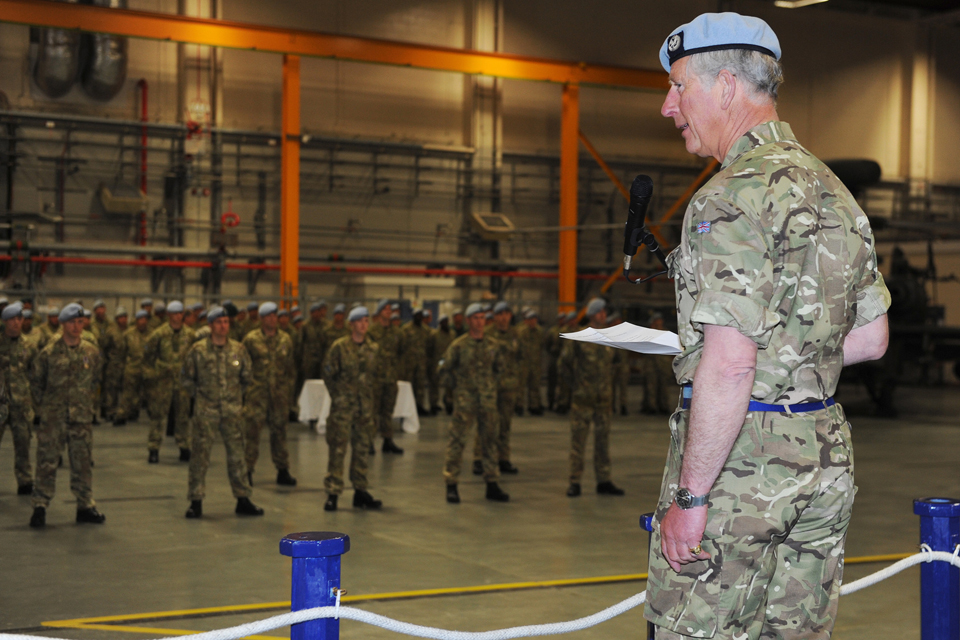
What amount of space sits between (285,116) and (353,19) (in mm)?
5098

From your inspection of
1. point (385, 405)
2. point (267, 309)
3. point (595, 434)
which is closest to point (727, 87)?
point (595, 434)

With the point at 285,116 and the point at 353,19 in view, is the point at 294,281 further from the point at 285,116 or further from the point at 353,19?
the point at 353,19

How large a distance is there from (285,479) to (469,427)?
215 cm

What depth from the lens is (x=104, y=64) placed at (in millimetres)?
21078

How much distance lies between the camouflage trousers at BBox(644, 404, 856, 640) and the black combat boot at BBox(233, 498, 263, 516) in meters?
7.25

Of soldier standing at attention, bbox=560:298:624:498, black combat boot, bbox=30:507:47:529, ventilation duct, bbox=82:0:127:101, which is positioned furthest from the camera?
ventilation duct, bbox=82:0:127:101

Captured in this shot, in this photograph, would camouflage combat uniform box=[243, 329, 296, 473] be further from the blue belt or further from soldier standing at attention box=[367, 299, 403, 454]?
the blue belt

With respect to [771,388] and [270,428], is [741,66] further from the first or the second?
[270,428]

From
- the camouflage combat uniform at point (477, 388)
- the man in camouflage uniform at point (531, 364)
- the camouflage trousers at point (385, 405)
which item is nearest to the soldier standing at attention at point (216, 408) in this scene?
the camouflage combat uniform at point (477, 388)

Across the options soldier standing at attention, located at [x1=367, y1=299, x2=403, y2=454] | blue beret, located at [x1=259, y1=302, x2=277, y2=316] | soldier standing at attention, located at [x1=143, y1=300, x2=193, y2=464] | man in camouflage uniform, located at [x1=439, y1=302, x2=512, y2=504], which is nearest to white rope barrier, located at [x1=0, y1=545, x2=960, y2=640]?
man in camouflage uniform, located at [x1=439, y1=302, x2=512, y2=504]

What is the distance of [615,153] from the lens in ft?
89.2

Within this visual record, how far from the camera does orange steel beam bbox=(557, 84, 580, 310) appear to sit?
21562mm

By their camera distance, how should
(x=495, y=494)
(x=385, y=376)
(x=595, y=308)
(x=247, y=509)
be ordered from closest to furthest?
1. (x=247, y=509)
2. (x=495, y=494)
3. (x=595, y=308)
4. (x=385, y=376)

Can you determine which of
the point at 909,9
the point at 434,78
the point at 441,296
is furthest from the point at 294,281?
the point at 909,9
